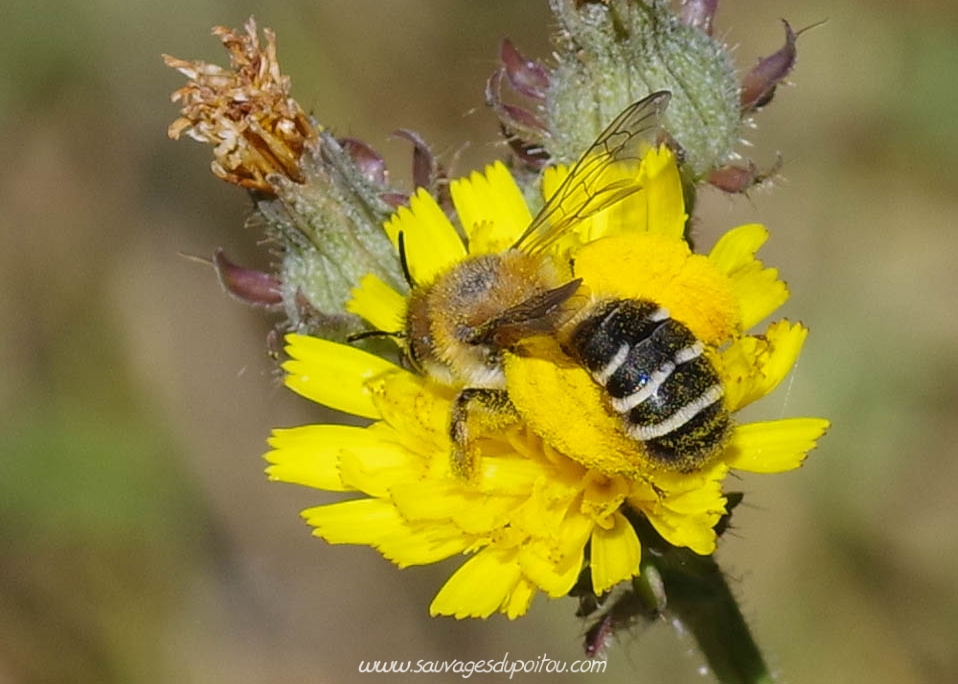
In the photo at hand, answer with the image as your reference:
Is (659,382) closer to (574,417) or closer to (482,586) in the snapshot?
(574,417)

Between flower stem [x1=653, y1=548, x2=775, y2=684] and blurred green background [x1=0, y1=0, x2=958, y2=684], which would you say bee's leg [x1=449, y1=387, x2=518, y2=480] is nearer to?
flower stem [x1=653, y1=548, x2=775, y2=684]

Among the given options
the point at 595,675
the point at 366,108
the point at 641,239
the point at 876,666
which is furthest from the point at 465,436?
the point at 366,108

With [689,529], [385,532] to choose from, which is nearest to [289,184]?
[385,532]

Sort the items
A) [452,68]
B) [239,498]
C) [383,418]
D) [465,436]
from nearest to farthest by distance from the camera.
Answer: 1. [465,436]
2. [383,418]
3. [239,498]
4. [452,68]

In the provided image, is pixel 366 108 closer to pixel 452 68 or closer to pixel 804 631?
pixel 452 68

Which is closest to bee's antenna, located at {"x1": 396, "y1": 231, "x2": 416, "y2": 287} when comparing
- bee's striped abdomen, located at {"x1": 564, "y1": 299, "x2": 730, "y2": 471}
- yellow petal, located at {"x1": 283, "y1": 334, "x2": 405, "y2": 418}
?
yellow petal, located at {"x1": 283, "y1": 334, "x2": 405, "y2": 418}

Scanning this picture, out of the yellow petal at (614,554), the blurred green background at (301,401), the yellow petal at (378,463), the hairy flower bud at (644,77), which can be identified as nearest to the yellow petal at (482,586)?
the yellow petal at (614,554)
